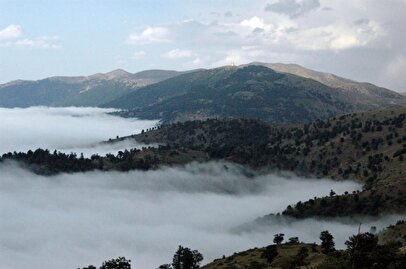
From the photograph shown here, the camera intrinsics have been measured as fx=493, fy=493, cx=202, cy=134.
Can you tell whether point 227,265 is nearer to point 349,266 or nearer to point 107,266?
point 107,266

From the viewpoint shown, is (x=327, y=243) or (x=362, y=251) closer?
(x=362, y=251)

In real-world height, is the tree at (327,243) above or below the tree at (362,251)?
below

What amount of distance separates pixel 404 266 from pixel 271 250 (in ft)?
298

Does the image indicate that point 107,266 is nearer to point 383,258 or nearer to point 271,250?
point 271,250

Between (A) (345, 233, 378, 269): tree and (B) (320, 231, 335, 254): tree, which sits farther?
(B) (320, 231, 335, 254): tree

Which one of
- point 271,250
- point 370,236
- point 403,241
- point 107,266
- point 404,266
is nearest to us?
point 404,266

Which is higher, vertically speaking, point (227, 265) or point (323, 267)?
point (323, 267)

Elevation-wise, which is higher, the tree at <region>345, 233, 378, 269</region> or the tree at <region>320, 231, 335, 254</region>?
the tree at <region>345, 233, 378, 269</region>

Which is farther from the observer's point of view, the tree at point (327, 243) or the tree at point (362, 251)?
the tree at point (327, 243)

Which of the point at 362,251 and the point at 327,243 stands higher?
the point at 362,251

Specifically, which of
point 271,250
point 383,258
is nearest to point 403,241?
point 271,250

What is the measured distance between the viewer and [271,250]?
608 feet

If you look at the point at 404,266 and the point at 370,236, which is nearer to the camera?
the point at 404,266

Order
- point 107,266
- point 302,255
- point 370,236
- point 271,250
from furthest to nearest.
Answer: point 271,250
point 107,266
point 302,255
point 370,236
